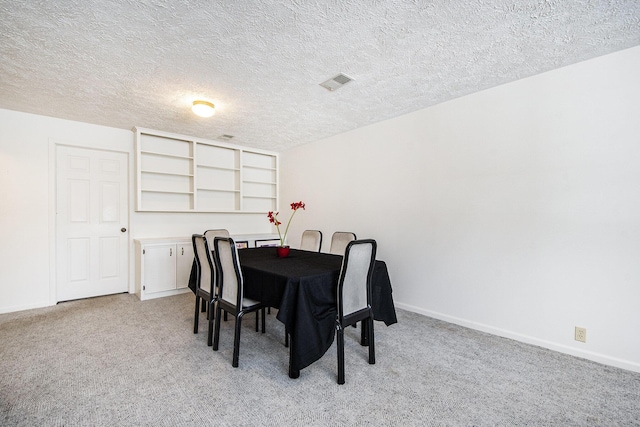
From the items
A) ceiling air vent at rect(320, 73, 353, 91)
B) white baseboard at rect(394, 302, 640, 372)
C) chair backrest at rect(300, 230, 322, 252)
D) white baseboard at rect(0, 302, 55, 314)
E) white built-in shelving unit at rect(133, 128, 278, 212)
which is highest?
ceiling air vent at rect(320, 73, 353, 91)

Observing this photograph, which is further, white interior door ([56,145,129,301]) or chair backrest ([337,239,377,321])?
white interior door ([56,145,129,301])

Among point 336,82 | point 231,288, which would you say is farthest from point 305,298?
point 336,82

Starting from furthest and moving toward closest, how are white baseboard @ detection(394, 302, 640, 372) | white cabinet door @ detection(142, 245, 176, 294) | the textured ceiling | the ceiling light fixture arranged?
white cabinet door @ detection(142, 245, 176, 294), the ceiling light fixture, white baseboard @ detection(394, 302, 640, 372), the textured ceiling

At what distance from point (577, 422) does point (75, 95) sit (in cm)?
487

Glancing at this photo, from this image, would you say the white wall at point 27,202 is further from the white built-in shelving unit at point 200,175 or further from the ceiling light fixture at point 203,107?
the ceiling light fixture at point 203,107

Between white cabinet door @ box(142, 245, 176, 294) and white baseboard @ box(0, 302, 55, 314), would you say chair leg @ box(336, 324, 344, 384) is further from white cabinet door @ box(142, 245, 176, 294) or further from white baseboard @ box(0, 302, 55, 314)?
white baseboard @ box(0, 302, 55, 314)

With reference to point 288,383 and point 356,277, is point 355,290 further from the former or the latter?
point 288,383

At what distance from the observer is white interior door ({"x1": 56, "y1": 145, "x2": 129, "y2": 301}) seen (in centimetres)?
386

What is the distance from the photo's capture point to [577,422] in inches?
65.2

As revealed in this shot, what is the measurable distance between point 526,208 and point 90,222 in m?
5.25

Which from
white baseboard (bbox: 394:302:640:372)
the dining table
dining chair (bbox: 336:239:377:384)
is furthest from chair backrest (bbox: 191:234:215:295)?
white baseboard (bbox: 394:302:640:372)

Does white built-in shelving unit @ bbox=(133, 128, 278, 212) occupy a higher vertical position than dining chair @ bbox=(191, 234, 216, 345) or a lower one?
higher

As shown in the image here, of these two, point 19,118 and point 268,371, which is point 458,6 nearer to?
point 268,371

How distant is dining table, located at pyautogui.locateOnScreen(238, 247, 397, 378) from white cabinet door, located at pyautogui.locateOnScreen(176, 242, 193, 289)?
6.89 feet
